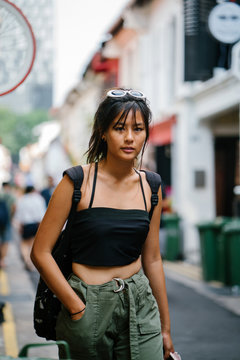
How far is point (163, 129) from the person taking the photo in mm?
20156

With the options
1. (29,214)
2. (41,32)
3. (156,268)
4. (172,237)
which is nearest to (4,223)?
(29,214)

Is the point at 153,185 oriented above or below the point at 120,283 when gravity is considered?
above

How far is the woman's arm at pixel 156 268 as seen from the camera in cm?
328

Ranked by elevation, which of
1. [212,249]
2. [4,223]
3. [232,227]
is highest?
[232,227]

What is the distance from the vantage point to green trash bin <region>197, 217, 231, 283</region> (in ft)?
38.2

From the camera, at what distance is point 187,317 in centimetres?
879

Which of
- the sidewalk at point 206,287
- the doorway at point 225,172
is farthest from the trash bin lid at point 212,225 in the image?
the doorway at point 225,172

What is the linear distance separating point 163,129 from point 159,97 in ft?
2.95

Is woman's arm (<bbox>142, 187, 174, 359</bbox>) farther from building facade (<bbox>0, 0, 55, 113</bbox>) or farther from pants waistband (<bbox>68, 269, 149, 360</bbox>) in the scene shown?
building facade (<bbox>0, 0, 55, 113</bbox>)


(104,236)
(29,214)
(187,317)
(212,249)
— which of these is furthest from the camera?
(29,214)

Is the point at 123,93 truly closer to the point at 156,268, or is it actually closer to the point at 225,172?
the point at 156,268

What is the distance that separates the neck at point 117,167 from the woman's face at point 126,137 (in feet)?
0.20

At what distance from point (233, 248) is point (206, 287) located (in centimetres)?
122

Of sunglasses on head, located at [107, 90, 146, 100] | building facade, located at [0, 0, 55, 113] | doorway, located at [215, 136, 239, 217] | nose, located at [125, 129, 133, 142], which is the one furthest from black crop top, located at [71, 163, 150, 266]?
doorway, located at [215, 136, 239, 217]
